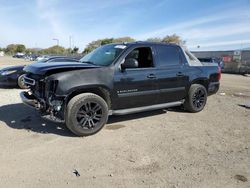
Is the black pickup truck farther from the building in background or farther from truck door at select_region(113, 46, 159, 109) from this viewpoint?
the building in background

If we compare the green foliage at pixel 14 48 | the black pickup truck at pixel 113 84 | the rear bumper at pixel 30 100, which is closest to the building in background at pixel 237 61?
the black pickup truck at pixel 113 84

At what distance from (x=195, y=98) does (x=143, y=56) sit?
2.09 m

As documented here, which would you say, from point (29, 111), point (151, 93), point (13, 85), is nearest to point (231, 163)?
point (151, 93)

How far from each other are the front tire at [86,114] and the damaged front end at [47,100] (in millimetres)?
176

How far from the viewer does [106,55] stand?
617 cm

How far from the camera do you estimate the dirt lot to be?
364cm

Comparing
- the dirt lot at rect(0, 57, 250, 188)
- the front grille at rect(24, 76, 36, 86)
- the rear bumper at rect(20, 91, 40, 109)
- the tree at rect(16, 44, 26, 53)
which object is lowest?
the dirt lot at rect(0, 57, 250, 188)

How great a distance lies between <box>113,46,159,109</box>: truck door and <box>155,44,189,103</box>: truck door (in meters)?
0.20

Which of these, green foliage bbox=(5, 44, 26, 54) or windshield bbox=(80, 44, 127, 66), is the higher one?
green foliage bbox=(5, 44, 26, 54)

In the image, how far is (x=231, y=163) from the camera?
4211 millimetres

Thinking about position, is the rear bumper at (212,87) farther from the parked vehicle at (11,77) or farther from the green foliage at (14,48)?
the green foliage at (14,48)

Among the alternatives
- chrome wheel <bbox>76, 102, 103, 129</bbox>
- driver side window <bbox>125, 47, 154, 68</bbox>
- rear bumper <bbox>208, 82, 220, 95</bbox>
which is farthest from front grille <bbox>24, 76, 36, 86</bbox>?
rear bumper <bbox>208, 82, 220, 95</bbox>

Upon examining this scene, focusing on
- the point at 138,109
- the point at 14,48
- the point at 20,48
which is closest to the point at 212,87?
the point at 138,109

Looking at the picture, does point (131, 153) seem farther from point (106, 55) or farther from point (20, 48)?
point (20, 48)
